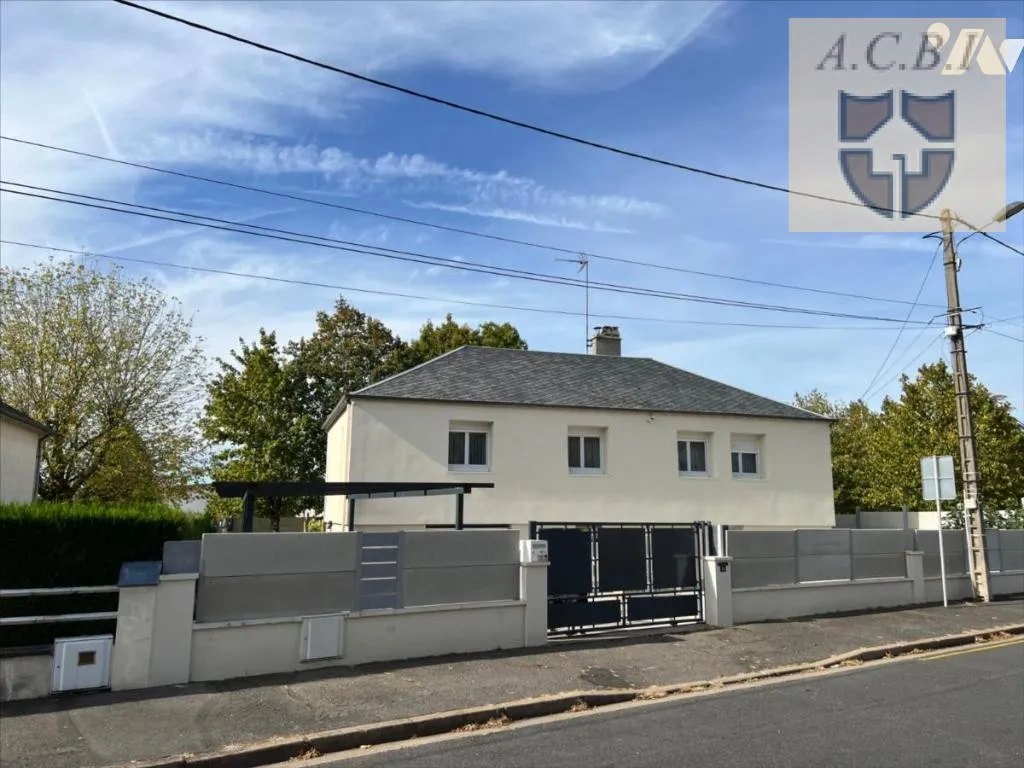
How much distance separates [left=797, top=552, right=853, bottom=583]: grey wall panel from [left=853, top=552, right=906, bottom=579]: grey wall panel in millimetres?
282

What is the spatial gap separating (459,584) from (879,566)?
988 centimetres

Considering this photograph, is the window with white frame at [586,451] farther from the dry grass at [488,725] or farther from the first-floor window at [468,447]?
the dry grass at [488,725]

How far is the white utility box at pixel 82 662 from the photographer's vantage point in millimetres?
7504

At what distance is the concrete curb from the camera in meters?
6.18

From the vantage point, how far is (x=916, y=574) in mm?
15922

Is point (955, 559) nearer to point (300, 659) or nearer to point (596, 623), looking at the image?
point (596, 623)

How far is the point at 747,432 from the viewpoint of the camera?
76.7ft

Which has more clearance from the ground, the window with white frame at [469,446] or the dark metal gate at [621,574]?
the window with white frame at [469,446]

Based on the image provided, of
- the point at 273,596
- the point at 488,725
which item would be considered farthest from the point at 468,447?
the point at 488,725

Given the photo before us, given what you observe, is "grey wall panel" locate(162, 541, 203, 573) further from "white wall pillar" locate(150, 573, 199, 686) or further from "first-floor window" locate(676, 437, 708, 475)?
"first-floor window" locate(676, 437, 708, 475)

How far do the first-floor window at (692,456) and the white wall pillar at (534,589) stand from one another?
12.8m

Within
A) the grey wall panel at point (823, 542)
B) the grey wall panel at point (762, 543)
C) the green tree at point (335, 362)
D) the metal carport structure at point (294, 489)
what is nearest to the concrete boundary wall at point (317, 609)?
the metal carport structure at point (294, 489)

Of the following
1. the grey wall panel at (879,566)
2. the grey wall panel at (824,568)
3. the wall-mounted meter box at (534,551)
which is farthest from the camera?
the grey wall panel at (879,566)

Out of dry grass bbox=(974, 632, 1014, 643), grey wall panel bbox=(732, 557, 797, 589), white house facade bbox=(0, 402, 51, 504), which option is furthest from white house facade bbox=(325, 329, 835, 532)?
dry grass bbox=(974, 632, 1014, 643)
